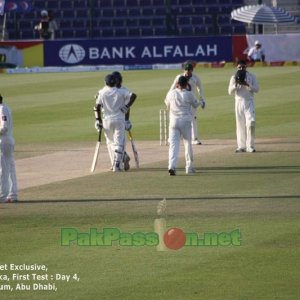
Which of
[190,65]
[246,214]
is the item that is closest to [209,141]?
[190,65]

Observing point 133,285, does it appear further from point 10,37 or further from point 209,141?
point 10,37

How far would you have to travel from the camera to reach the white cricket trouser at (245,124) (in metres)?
25.2

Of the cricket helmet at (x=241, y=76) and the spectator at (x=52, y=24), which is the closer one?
the cricket helmet at (x=241, y=76)

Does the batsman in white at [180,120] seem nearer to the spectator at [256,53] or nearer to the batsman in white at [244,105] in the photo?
the batsman in white at [244,105]

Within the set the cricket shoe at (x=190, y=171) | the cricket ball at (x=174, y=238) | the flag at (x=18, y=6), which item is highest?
the flag at (x=18, y=6)

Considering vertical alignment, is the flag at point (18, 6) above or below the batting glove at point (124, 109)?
above

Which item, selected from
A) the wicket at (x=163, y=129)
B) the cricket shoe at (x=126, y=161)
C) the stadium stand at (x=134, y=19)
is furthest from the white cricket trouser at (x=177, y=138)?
the stadium stand at (x=134, y=19)

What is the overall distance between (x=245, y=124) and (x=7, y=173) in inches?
306

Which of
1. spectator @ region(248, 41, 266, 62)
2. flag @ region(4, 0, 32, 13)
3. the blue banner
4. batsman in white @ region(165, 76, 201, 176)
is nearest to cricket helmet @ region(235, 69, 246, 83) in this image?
batsman in white @ region(165, 76, 201, 176)

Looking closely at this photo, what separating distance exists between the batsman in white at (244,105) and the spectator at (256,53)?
86.5 ft

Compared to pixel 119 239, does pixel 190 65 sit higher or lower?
higher

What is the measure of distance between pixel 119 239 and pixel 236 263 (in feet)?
6.78

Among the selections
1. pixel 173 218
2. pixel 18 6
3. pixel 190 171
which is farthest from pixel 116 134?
pixel 18 6

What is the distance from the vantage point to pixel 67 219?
17.1m
